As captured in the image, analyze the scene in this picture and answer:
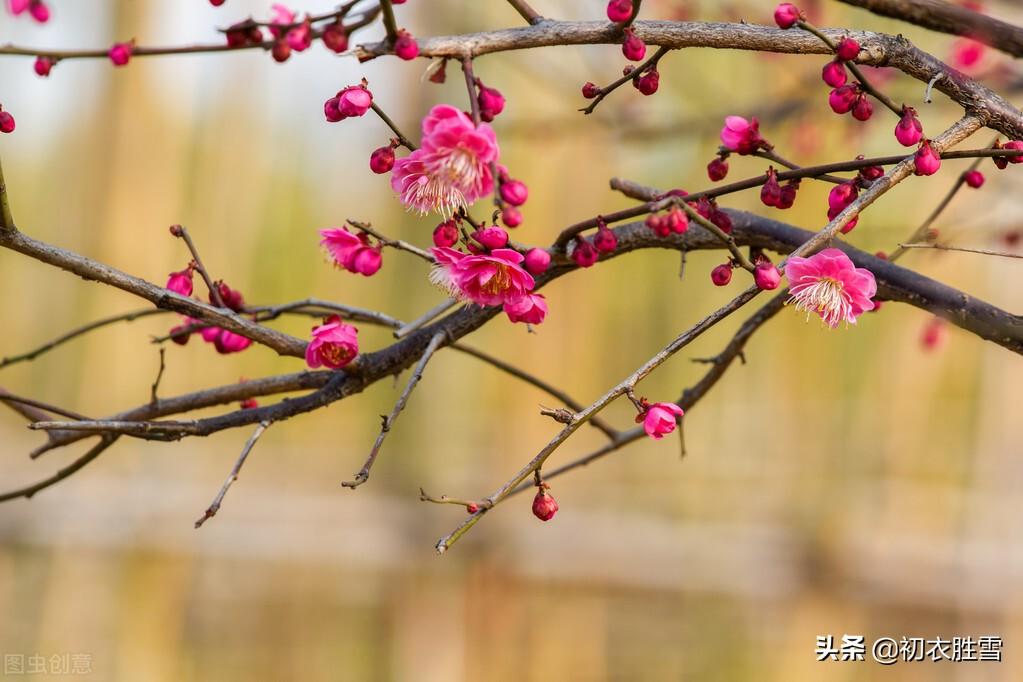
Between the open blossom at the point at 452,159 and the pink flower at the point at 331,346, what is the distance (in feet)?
0.51

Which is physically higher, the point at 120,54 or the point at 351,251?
the point at 120,54

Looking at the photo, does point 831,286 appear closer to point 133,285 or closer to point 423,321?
point 423,321

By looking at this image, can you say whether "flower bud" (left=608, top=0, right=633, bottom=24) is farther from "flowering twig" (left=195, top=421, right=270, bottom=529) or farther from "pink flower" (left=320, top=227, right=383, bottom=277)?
"flowering twig" (left=195, top=421, right=270, bottom=529)

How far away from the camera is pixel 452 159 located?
558 millimetres

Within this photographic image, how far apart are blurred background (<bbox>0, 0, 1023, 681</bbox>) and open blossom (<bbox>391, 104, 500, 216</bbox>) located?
204cm

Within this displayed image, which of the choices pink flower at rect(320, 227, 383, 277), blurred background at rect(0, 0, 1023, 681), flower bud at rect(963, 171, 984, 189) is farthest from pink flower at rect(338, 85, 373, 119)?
blurred background at rect(0, 0, 1023, 681)

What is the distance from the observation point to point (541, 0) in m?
2.15

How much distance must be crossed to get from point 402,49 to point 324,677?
3.73m

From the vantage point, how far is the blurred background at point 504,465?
2908 millimetres

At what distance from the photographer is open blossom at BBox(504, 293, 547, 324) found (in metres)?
0.67

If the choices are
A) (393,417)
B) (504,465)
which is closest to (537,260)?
(393,417)

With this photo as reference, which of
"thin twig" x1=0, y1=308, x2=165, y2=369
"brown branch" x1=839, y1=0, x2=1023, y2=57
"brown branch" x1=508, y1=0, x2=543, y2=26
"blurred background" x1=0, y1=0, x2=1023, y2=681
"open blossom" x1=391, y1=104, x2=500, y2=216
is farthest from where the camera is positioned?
"blurred background" x1=0, y1=0, x2=1023, y2=681

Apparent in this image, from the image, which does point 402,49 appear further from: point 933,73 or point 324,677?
point 324,677

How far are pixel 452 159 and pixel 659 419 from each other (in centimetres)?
21
